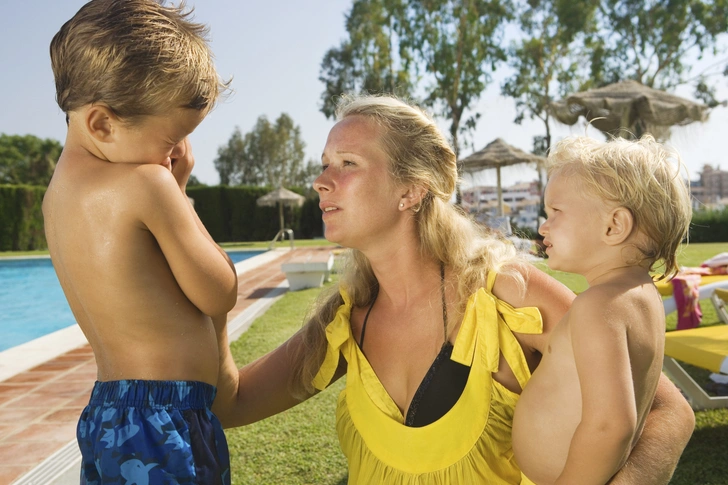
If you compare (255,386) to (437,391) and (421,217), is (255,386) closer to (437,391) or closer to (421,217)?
(437,391)

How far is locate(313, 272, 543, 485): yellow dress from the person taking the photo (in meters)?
1.62

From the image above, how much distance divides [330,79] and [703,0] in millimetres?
19505

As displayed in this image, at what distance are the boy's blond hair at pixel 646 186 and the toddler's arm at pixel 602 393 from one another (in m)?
0.23

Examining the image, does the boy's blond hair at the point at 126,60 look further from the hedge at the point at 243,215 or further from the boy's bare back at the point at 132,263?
the hedge at the point at 243,215

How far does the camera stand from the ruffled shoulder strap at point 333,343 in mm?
1898

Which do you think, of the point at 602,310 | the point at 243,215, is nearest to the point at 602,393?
the point at 602,310

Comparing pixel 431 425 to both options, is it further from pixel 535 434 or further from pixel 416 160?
pixel 416 160

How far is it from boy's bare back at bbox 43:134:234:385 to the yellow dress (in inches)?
23.2

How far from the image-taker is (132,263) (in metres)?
1.40

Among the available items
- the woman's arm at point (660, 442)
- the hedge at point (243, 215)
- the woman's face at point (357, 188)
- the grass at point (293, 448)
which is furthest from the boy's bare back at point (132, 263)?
the hedge at point (243, 215)

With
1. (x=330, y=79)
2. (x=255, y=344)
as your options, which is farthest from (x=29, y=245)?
(x=255, y=344)

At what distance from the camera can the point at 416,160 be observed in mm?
1963

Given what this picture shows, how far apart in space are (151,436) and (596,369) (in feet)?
3.24

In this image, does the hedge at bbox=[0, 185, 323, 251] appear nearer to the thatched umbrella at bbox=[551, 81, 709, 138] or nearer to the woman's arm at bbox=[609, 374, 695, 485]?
the thatched umbrella at bbox=[551, 81, 709, 138]
